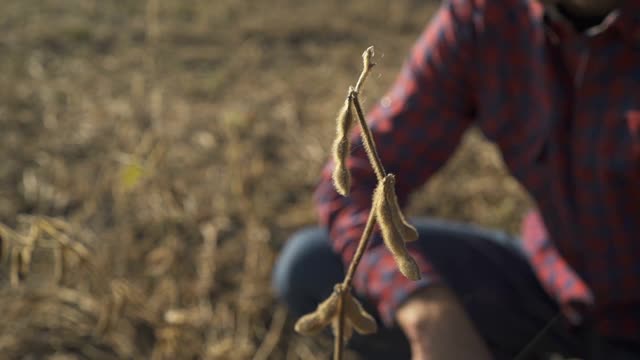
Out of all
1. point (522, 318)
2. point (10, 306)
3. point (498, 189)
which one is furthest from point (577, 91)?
point (498, 189)

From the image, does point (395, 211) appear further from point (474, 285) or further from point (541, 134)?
point (474, 285)

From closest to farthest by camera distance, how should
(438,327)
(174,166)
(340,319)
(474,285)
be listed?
(340,319) < (438,327) < (474,285) < (174,166)

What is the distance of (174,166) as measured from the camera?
8.14 ft

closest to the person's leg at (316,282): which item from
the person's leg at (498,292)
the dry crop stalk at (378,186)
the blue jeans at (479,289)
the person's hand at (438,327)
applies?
the blue jeans at (479,289)

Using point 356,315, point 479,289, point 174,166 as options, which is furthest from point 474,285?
point 174,166

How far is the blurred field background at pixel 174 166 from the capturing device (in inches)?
69.7

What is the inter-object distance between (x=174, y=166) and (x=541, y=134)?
1304 mm

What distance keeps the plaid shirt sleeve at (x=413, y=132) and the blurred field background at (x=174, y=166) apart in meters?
0.14

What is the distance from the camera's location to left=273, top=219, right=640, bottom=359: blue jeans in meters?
1.52

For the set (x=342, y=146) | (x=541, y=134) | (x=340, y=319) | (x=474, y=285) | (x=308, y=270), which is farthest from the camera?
(x=308, y=270)

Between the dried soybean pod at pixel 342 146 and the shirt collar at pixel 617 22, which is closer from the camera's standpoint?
the dried soybean pod at pixel 342 146

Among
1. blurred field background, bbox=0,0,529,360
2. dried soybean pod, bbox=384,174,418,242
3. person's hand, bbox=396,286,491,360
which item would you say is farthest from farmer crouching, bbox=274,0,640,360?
dried soybean pod, bbox=384,174,418,242

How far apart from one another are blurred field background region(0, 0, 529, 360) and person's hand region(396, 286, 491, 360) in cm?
31

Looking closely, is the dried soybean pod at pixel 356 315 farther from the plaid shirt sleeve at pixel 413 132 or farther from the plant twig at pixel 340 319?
the plaid shirt sleeve at pixel 413 132
